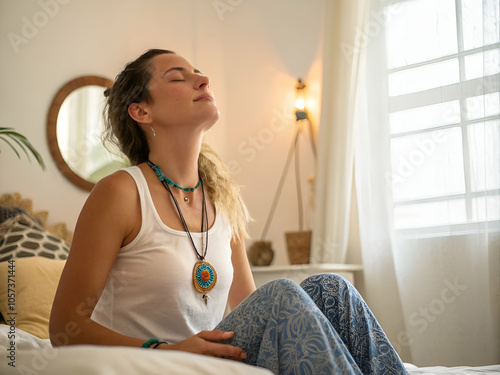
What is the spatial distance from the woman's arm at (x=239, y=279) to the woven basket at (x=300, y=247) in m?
1.32

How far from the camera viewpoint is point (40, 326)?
1.98 metres

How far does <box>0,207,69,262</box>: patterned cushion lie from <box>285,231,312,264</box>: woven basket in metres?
Result: 1.19

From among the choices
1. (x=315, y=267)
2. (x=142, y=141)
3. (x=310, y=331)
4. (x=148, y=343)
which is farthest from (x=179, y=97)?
(x=315, y=267)

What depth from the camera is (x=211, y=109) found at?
1.57 metres

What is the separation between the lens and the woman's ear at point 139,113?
1.64 meters

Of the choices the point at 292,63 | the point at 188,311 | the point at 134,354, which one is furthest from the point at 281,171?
the point at 134,354

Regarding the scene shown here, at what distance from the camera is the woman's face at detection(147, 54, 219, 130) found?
61.8 inches

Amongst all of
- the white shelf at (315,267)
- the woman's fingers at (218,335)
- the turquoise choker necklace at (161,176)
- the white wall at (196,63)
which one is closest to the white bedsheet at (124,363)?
the woman's fingers at (218,335)

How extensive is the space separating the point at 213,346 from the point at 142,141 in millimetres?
872

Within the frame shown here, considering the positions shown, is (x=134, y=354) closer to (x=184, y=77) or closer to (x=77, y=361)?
(x=77, y=361)

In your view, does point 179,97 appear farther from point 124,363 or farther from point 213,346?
point 124,363

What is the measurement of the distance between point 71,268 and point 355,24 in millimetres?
2251

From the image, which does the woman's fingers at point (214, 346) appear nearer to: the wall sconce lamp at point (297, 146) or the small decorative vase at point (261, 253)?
the small decorative vase at point (261, 253)

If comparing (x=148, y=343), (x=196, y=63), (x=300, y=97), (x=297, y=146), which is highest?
(x=196, y=63)
